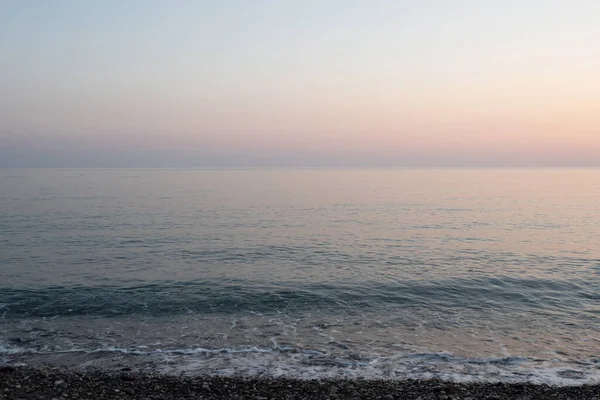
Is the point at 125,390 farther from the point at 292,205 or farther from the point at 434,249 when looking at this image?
the point at 292,205

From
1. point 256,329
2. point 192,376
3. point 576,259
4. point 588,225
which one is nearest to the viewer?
point 192,376

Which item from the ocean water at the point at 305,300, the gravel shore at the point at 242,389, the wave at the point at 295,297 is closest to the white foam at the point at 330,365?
the ocean water at the point at 305,300

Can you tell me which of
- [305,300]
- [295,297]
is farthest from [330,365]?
[295,297]

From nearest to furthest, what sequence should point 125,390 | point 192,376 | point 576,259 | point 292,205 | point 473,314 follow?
point 125,390
point 192,376
point 473,314
point 576,259
point 292,205

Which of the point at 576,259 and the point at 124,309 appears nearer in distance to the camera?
the point at 124,309

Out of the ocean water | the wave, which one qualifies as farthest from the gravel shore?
the wave

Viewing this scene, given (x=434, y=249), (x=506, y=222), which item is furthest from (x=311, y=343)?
(x=506, y=222)

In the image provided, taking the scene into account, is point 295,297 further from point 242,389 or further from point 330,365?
point 242,389

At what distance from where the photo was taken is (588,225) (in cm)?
5194

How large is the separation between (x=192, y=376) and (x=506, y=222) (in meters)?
49.4

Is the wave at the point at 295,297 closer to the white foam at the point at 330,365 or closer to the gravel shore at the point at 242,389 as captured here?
the white foam at the point at 330,365

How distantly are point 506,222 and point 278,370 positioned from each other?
155ft

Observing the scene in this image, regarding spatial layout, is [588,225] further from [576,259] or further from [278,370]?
[278,370]

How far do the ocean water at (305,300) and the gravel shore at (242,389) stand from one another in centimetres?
111
